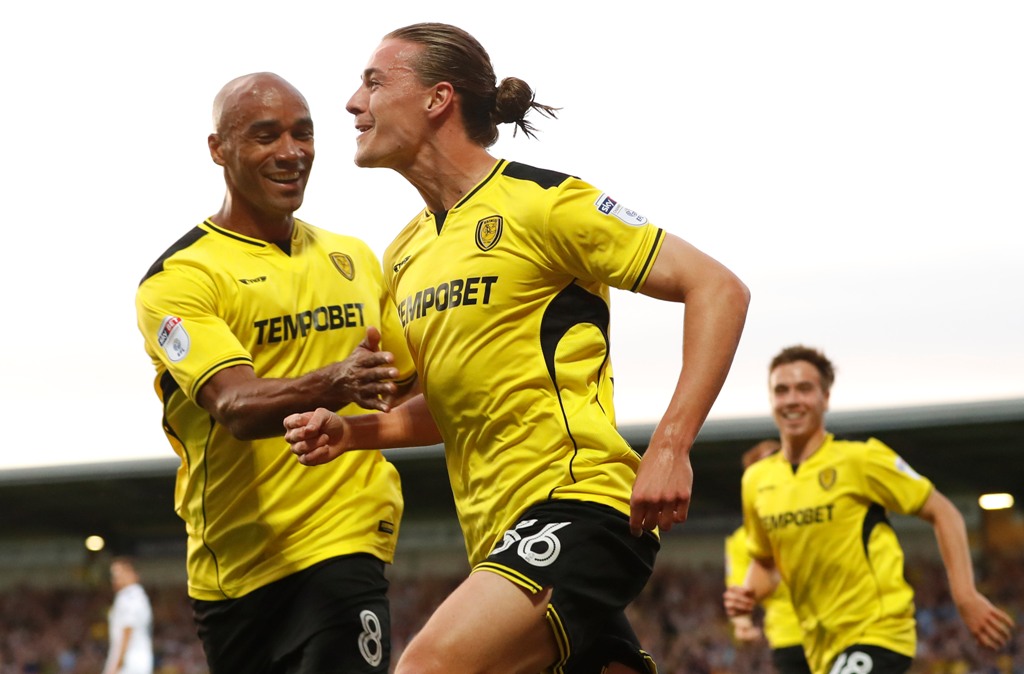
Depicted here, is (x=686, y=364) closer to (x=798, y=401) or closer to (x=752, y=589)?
(x=752, y=589)

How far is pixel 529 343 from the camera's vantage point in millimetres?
4379

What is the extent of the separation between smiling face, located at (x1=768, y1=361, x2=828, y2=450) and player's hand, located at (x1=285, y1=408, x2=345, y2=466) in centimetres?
525

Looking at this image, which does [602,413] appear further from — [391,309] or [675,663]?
[675,663]

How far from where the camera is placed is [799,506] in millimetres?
9070

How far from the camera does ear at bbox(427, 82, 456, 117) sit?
4758 millimetres

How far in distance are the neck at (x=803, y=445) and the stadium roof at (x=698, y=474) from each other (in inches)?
497

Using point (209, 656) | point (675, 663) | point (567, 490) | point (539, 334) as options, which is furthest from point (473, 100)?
point (675, 663)

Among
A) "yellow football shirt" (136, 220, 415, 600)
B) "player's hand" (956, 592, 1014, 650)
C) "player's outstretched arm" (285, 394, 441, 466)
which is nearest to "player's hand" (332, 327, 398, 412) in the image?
"player's outstretched arm" (285, 394, 441, 466)

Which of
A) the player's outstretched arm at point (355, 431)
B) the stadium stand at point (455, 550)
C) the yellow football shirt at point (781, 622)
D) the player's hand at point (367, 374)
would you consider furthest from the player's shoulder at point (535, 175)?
the stadium stand at point (455, 550)

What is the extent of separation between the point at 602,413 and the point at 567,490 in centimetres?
30

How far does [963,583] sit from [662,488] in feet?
15.0

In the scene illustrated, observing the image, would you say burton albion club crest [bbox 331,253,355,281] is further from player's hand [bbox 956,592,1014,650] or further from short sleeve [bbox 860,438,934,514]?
short sleeve [bbox 860,438,934,514]

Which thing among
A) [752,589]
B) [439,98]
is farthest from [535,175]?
[752,589]

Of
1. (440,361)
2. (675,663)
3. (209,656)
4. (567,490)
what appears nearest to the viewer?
(567,490)
